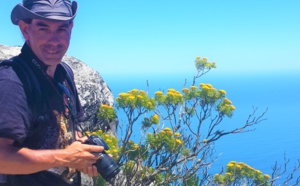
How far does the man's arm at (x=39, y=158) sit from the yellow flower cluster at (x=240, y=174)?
15.9ft

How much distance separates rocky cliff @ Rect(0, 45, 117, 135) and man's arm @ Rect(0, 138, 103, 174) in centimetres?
311

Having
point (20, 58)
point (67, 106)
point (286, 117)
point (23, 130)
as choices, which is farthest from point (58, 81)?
point (286, 117)

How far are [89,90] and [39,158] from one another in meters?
3.66

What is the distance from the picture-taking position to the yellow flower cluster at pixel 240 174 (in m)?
6.74

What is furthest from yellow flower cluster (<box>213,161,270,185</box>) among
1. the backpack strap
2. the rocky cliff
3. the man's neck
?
the backpack strap

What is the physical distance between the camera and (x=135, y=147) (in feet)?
17.3

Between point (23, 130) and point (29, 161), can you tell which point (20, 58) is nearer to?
point (23, 130)

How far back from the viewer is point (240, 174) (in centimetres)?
681

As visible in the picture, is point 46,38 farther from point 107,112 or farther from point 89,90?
point 89,90

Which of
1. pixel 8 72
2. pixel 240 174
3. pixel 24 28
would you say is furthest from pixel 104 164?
pixel 240 174

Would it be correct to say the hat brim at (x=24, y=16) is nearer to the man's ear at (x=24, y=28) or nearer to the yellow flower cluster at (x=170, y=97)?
the man's ear at (x=24, y=28)

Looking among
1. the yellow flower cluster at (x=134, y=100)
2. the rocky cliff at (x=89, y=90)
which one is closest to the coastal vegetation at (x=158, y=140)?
the yellow flower cluster at (x=134, y=100)

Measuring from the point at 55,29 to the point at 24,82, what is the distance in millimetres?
399

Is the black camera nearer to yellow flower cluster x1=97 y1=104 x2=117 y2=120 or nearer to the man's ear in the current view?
the man's ear
